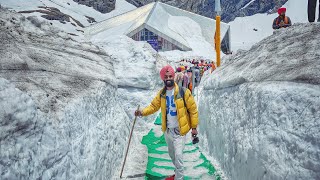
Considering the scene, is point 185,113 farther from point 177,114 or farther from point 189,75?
point 189,75

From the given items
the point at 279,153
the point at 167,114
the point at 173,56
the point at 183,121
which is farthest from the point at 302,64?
the point at 173,56

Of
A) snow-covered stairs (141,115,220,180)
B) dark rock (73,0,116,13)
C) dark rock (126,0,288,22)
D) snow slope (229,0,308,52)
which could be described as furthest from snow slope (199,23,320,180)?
dark rock (126,0,288,22)

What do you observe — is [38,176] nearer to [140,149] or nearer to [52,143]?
[52,143]

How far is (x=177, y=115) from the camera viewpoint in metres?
4.57

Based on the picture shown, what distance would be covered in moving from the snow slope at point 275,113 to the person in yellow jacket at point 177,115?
76 cm

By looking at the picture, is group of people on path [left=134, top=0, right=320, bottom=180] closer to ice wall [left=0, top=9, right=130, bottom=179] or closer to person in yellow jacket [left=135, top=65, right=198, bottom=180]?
person in yellow jacket [left=135, top=65, right=198, bottom=180]

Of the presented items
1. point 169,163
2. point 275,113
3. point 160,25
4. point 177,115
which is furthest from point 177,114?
point 160,25

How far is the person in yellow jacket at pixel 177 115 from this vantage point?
4.52 meters

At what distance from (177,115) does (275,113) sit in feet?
5.76

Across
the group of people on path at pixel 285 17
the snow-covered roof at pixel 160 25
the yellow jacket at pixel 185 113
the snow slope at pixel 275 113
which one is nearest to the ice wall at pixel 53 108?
the yellow jacket at pixel 185 113

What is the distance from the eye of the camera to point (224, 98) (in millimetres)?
5387

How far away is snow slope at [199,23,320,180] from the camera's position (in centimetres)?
268

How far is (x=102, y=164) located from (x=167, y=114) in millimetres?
1374

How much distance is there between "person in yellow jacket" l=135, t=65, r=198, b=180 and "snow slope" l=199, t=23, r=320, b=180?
2.48ft
